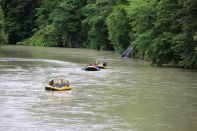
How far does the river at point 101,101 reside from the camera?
989 inches

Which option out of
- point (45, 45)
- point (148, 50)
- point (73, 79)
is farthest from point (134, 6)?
point (45, 45)

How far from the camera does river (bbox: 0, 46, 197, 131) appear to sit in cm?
2512

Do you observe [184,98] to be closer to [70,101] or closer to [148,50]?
[70,101]

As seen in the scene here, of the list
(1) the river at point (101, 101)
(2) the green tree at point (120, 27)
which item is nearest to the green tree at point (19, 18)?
(2) the green tree at point (120, 27)

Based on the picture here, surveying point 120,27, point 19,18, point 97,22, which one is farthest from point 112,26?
point 19,18

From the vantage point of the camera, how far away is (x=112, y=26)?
81312mm

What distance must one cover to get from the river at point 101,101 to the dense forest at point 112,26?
567 cm

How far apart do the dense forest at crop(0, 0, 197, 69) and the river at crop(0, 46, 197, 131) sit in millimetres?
5672

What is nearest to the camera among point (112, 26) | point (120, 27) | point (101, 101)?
point (101, 101)

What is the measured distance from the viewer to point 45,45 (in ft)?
372

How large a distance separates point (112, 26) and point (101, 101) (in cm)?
4985

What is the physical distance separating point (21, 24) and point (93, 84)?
8763 centimetres

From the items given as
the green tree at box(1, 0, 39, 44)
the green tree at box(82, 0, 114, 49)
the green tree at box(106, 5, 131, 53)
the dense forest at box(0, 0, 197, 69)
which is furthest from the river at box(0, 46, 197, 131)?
the green tree at box(1, 0, 39, 44)

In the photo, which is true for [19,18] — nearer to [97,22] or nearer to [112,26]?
[97,22]
